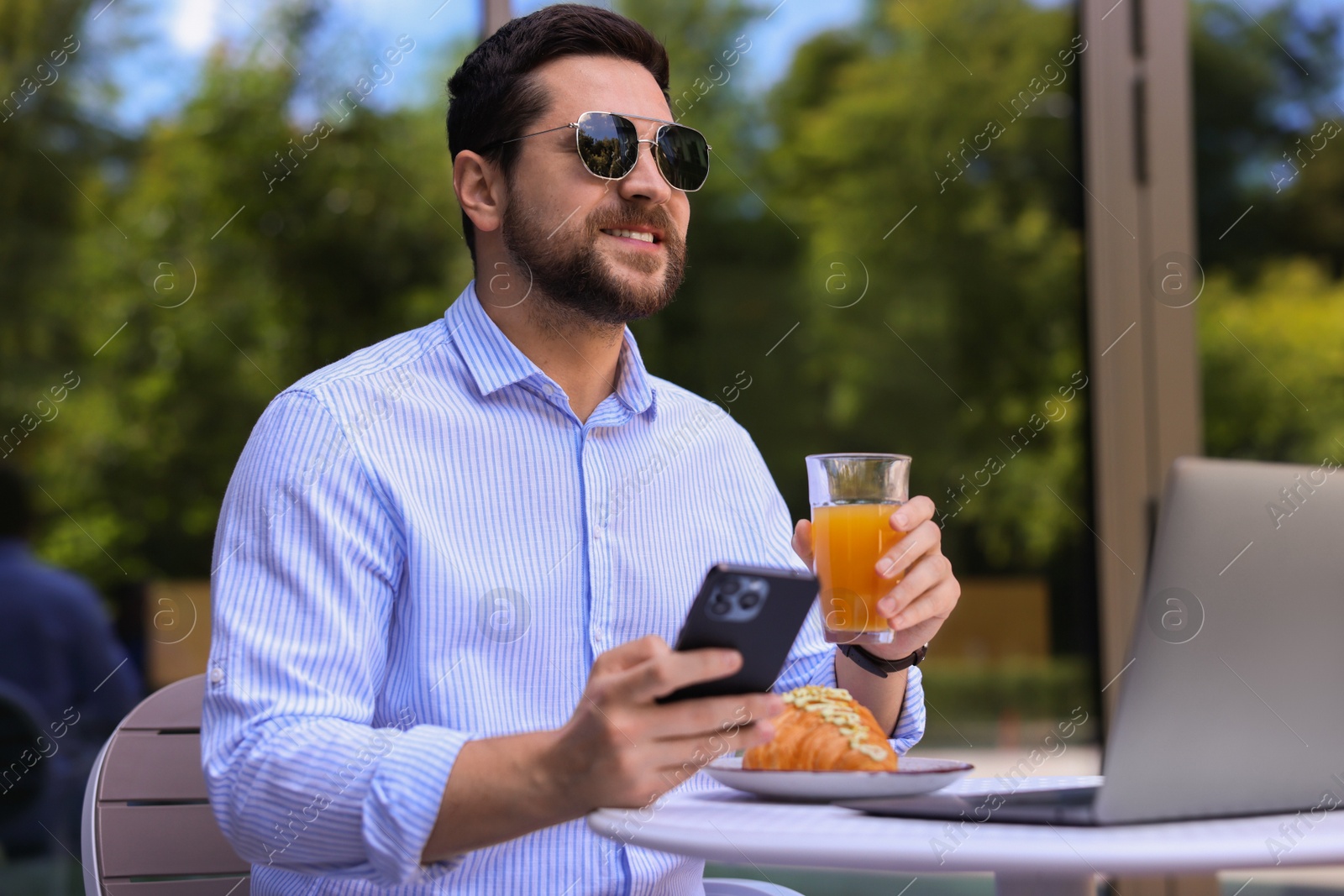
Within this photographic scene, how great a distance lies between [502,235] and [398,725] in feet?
2.70

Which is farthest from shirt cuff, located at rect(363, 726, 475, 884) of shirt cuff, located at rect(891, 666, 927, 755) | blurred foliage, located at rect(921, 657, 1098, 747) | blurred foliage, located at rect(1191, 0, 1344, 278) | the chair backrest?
blurred foliage, located at rect(1191, 0, 1344, 278)

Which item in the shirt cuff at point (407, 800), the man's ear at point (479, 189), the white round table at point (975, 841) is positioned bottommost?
the shirt cuff at point (407, 800)

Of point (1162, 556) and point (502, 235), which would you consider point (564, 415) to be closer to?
point (502, 235)

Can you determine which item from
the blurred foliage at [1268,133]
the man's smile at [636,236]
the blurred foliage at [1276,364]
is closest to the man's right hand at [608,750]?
the man's smile at [636,236]

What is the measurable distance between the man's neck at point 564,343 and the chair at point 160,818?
665 mm

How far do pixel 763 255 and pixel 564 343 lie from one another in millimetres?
1765

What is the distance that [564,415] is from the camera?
182 centimetres

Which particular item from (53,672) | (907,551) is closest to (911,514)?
(907,551)

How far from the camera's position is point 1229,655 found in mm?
957

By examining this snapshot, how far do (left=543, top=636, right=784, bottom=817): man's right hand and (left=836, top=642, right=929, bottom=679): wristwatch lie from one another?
0.54m

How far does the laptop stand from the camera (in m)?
0.92

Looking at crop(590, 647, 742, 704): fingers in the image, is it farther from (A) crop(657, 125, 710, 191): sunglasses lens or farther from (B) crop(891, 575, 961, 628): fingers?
(A) crop(657, 125, 710, 191): sunglasses lens

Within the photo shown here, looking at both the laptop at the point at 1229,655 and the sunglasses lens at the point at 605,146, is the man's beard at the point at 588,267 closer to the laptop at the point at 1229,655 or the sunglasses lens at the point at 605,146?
the sunglasses lens at the point at 605,146

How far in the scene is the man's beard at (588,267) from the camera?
1.85 metres
